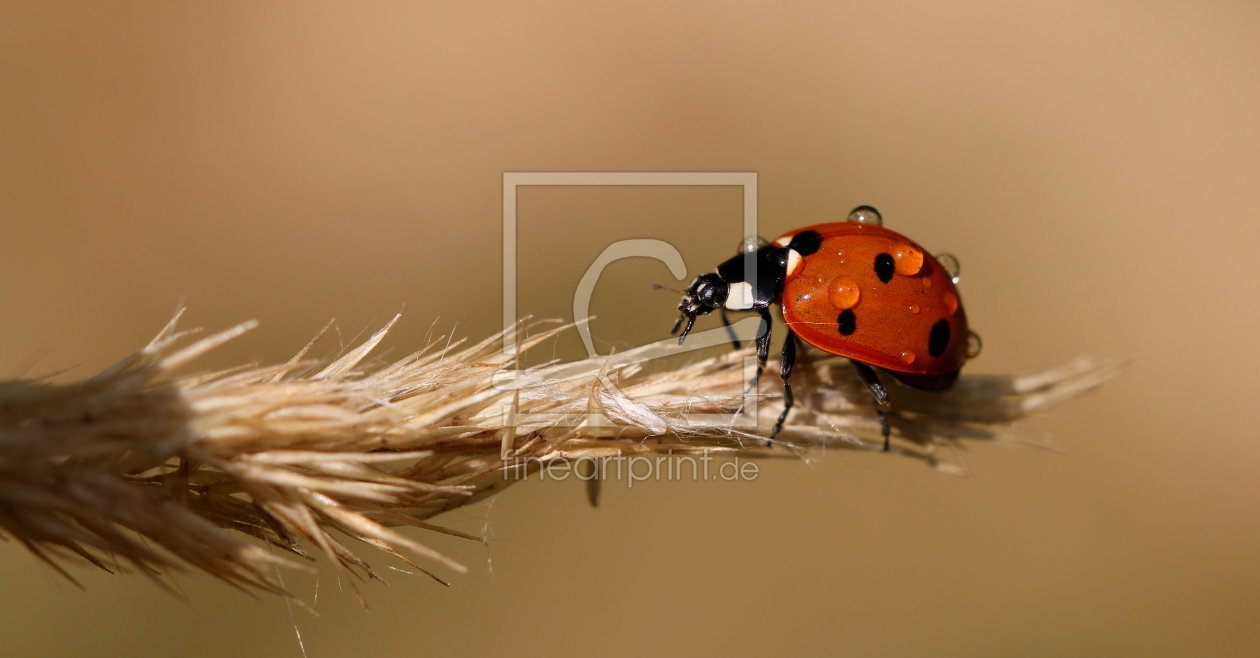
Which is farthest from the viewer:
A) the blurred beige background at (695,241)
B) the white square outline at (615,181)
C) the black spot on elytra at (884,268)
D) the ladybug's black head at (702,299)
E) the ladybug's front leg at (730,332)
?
the white square outline at (615,181)

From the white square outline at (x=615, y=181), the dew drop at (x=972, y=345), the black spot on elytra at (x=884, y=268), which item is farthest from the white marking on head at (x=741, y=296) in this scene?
the white square outline at (x=615, y=181)

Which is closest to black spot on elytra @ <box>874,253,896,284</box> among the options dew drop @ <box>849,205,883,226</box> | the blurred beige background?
dew drop @ <box>849,205,883,226</box>

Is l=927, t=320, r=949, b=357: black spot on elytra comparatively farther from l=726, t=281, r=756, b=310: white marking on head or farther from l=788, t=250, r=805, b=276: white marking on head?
l=726, t=281, r=756, b=310: white marking on head

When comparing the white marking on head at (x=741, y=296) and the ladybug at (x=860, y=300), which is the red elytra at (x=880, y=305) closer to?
the ladybug at (x=860, y=300)

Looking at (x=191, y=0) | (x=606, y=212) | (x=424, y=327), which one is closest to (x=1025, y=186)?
(x=606, y=212)

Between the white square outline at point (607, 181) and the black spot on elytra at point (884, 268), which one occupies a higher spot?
the white square outline at point (607, 181)

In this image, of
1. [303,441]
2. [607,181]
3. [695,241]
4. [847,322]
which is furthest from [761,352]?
[607,181]
